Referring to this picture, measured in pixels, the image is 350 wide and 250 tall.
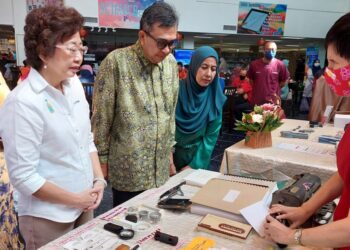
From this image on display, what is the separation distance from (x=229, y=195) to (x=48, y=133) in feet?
2.32

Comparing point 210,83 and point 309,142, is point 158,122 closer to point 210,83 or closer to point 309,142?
point 210,83

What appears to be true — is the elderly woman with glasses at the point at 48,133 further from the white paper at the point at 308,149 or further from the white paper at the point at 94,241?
the white paper at the point at 308,149

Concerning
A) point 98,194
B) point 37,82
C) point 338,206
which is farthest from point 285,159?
point 37,82

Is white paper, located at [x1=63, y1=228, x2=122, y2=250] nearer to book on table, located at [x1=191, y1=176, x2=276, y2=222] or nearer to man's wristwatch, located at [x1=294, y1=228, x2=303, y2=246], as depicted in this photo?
book on table, located at [x1=191, y1=176, x2=276, y2=222]

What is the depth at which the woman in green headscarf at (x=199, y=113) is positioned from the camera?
210 centimetres

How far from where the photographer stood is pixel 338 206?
103 cm

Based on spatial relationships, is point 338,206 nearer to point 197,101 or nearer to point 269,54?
point 197,101

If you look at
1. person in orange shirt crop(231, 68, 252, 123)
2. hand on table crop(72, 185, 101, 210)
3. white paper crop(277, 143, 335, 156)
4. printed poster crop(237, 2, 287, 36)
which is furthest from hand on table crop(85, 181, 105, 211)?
printed poster crop(237, 2, 287, 36)

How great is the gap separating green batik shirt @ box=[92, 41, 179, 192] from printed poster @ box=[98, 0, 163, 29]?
200 inches

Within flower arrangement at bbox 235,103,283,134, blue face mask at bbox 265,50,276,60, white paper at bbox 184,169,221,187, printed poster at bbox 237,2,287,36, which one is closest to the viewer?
white paper at bbox 184,169,221,187

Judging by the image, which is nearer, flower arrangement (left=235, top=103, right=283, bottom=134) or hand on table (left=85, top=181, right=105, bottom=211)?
hand on table (left=85, top=181, right=105, bottom=211)

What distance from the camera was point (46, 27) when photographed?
1097mm

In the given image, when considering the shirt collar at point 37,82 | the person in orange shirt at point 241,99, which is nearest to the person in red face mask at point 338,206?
the shirt collar at point 37,82

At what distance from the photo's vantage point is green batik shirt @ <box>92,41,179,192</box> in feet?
5.26
